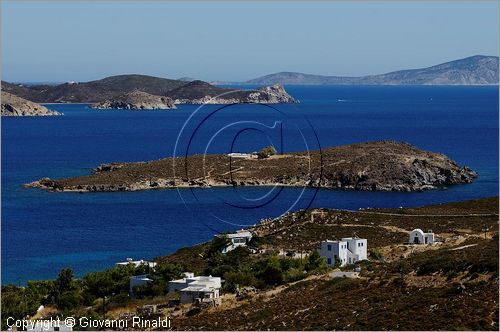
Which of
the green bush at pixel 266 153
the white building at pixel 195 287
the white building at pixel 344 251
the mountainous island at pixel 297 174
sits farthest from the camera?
the green bush at pixel 266 153

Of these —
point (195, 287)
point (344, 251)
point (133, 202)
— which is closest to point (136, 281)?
point (195, 287)

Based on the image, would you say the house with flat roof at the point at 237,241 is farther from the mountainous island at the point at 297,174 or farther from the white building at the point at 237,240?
the mountainous island at the point at 297,174

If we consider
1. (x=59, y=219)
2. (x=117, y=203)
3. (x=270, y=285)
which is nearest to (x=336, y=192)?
(x=117, y=203)

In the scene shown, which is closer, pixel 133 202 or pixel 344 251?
pixel 344 251

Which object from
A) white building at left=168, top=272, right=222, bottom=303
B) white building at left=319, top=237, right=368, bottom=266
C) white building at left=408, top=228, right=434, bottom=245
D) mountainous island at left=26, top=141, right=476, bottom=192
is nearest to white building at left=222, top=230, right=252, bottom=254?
white building at left=319, top=237, right=368, bottom=266

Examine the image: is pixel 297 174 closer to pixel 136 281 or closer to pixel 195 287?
pixel 136 281

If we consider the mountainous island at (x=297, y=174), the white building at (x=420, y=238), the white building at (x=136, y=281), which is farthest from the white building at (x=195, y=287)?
the mountainous island at (x=297, y=174)
